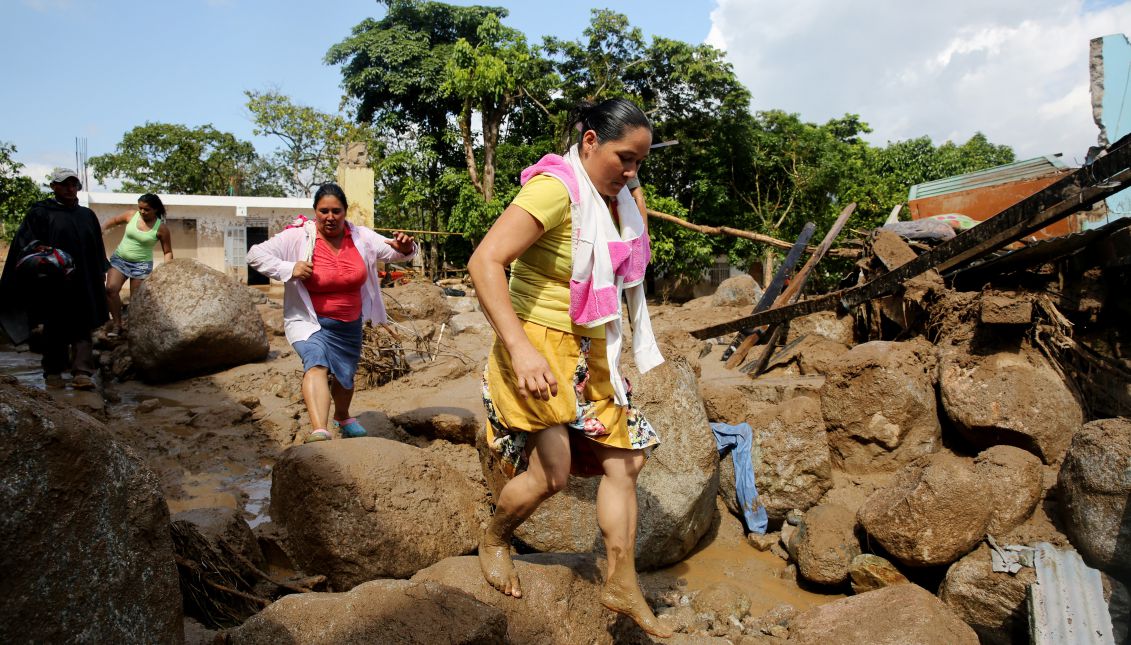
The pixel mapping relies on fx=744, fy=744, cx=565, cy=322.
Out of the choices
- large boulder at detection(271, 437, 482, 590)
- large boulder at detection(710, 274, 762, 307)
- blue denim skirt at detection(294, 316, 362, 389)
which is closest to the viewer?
large boulder at detection(271, 437, 482, 590)

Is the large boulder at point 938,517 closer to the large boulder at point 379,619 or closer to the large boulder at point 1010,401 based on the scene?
the large boulder at point 1010,401

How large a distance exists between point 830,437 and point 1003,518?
1486 mm

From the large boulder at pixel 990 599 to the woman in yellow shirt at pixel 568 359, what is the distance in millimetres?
3023

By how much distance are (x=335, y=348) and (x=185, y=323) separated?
10.3 ft

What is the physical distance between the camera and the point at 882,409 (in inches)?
235

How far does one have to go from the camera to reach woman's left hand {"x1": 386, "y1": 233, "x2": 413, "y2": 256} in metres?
4.60

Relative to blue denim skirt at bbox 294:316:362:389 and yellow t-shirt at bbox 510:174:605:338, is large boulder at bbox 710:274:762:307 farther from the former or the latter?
→ yellow t-shirt at bbox 510:174:605:338

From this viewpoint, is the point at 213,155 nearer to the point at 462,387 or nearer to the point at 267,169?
the point at 267,169

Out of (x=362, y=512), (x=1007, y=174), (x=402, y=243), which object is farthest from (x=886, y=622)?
(x=1007, y=174)

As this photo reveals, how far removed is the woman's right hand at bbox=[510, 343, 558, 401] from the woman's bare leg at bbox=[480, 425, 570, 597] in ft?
0.83

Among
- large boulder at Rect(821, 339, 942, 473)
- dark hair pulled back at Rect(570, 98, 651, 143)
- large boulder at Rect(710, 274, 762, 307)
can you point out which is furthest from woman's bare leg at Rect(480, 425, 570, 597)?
large boulder at Rect(710, 274, 762, 307)

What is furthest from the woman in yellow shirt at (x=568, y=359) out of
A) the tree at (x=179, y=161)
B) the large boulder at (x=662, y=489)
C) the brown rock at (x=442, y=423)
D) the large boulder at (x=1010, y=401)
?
the tree at (x=179, y=161)

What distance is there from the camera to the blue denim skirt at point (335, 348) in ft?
15.0

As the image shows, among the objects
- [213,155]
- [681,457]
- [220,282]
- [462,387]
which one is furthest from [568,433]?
[213,155]
